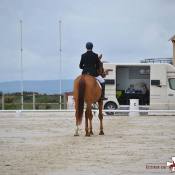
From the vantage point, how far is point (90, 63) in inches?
629

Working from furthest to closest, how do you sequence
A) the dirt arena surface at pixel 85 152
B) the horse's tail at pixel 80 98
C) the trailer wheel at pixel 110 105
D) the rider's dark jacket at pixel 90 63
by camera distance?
the trailer wheel at pixel 110 105 < the rider's dark jacket at pixel 90 63 < the horse's tail at pixel 80 98 < the dirt arena surface at pixel 85 152

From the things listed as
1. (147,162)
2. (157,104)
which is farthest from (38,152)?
(157,104)

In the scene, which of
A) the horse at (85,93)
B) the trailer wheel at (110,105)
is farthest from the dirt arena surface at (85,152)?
the trailer wheel at (110,105)

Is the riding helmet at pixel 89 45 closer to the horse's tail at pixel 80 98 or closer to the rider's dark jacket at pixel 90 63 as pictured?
the rider's dark jacket at pixel 90 63

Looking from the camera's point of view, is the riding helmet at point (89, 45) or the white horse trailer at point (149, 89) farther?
the white horse trailer at point (149, 89)

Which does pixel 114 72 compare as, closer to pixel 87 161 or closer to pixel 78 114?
pixel 78 114

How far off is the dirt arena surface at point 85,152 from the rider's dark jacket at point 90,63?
159cm

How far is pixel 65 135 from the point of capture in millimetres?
15859

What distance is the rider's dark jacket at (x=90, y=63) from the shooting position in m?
16.0

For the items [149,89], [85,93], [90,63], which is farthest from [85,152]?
[149,89]

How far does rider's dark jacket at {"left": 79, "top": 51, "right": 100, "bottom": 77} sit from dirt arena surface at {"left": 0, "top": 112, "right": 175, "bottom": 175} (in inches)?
62.5

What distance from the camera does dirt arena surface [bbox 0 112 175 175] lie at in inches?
378

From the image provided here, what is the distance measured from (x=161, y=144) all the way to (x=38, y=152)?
277cm

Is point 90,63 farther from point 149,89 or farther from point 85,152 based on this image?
point 149,89
